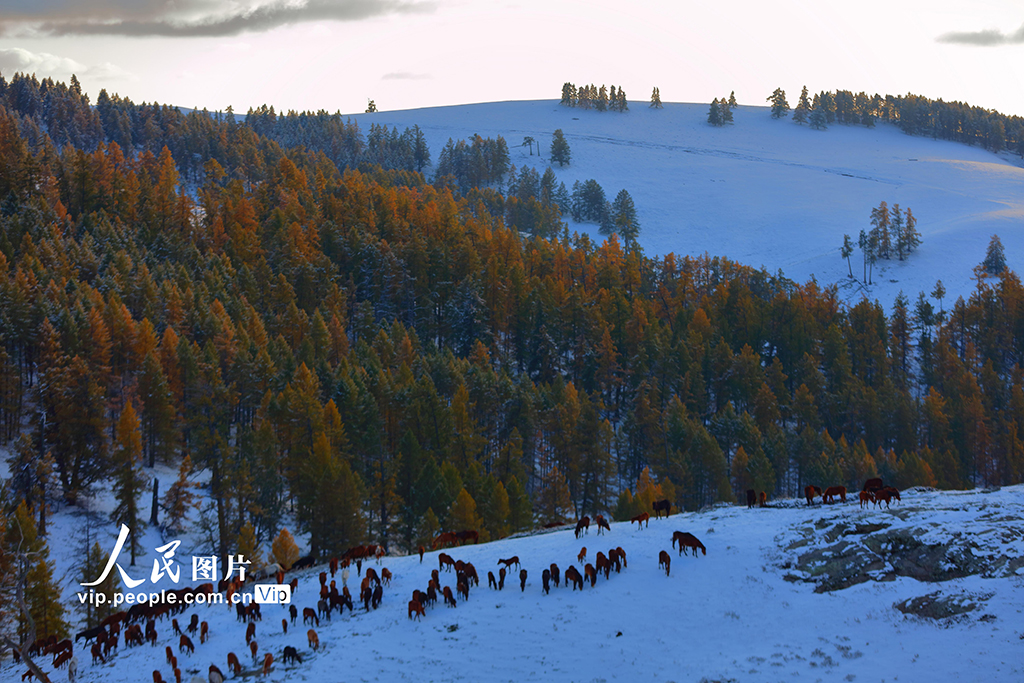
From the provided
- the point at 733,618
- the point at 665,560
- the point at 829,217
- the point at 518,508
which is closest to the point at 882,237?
the point at 829,217

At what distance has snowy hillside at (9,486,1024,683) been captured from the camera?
17.8m

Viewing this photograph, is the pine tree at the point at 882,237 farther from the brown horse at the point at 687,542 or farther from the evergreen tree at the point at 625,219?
the brown horse at the point at 687,542

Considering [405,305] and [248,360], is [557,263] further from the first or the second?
[248,360]

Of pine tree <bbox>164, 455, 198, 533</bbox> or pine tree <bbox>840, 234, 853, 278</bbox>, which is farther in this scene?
pine tree <bbox>840, 234, 853, 278</bbox>

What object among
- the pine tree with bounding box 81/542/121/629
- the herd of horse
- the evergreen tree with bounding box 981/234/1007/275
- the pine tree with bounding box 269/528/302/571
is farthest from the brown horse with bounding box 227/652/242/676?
the evergreen tree with bounding box 981/234/1007/275

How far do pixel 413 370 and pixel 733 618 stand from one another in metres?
48.5

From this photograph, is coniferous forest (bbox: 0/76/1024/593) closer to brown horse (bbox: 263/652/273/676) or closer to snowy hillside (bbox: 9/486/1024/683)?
snowy hillside (bbox: 9/486/1024/683)

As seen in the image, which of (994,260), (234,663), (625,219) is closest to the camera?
(234,663)

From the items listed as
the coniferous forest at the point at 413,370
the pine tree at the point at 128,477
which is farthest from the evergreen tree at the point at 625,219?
the pine tree at the point at 128,477

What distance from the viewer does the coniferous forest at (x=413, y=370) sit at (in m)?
47.8

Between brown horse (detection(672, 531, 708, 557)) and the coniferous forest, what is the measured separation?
2033 centimetres

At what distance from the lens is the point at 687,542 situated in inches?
949

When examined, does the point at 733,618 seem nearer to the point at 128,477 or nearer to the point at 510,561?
the point at 510,561

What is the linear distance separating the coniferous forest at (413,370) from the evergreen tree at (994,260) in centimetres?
288
